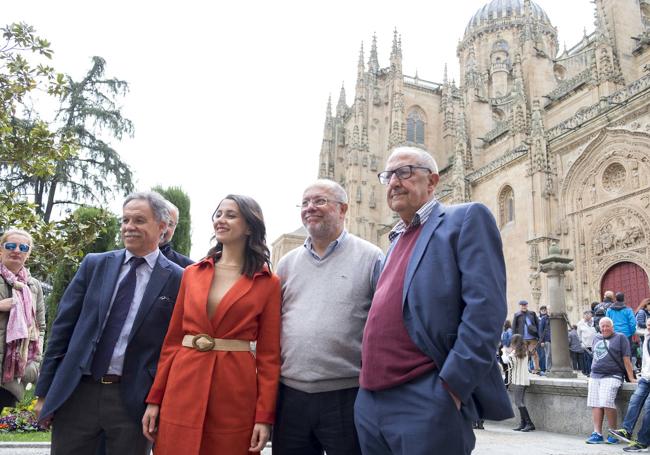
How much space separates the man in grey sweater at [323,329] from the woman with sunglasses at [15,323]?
7.77 feet

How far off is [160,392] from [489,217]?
2.01 m

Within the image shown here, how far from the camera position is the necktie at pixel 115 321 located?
9.37ft

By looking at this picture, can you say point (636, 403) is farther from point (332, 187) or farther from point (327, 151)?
point (327, 151)

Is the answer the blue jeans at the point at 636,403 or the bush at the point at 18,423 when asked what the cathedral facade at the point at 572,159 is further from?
the bush at the point at 18,423

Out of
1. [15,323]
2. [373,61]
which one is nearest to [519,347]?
[15,323]

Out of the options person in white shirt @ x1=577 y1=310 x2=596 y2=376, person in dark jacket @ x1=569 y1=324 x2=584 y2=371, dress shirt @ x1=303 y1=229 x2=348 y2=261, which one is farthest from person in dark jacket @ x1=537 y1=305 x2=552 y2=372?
dress shirt @ x1=303 y1=229 x2=348 y2=261

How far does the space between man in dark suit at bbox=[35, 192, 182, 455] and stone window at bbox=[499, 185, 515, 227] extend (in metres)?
21.2

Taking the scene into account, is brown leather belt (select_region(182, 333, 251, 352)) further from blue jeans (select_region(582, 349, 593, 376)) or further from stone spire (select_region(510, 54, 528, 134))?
stone spire (select_region(510, 54, 528, 134))

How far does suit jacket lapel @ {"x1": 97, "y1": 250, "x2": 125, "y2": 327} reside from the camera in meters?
2.96

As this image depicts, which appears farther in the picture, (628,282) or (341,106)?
(341,106)

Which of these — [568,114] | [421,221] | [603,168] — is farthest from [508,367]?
[568,114]

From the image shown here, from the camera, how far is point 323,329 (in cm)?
283

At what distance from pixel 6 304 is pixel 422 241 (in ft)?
11.1

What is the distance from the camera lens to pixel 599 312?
10617mm
